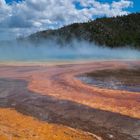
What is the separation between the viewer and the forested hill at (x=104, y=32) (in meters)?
102

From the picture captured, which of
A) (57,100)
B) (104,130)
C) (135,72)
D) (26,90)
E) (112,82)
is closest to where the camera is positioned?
(104,130)

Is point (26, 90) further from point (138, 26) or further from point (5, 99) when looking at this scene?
point (138, 26)

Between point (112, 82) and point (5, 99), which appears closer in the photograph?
point (5, 99)

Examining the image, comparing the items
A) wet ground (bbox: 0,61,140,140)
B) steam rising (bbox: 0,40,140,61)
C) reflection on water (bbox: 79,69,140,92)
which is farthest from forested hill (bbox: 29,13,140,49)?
wet ground (bbox: 0,61,140,140)

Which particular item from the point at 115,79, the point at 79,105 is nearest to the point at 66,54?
the point at 115,79

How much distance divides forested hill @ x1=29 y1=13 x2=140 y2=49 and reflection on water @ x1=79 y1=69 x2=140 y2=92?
70145 mm

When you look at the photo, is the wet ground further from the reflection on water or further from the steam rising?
the steam rising

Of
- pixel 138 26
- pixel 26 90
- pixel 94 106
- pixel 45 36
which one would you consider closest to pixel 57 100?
pixel 94 106

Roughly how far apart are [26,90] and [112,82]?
5.98 metres

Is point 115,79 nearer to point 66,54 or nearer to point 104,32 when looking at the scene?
point 66,54

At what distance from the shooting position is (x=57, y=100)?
15172 millimetres

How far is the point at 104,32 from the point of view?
113 m

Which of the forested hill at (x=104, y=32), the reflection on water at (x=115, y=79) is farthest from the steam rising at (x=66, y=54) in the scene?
the reflection on water at (x=115, y=79)

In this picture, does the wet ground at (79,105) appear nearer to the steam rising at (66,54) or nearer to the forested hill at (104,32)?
the steam rising at (66,54)
